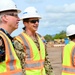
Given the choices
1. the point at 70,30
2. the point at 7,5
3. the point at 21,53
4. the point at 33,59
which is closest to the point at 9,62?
the point at 7,5

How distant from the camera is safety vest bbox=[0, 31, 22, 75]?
3689mm

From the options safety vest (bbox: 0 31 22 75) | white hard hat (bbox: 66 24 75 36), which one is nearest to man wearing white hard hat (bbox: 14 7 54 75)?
white hard hat (bbox: 66 24 75 36)

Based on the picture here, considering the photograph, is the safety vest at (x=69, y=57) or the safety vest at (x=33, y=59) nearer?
the safety vest at (x=33, y=59)

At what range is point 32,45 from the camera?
527cm

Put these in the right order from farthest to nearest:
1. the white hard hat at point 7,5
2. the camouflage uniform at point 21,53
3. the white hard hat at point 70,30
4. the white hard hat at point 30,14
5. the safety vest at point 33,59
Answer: the white hard hat at point 70,30, the white hard hat at point 30,14, the safety vest at point 33,59, the camouflage uniform at point 21,53, the white hard hat at point 7,5

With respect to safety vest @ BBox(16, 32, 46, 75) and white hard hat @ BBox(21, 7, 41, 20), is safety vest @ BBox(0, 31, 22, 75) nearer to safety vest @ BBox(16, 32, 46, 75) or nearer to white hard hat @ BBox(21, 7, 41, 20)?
safety vest @ BBox(16, 32, 46, 75)

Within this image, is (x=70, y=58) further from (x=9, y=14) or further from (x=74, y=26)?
(x=9, y=14)

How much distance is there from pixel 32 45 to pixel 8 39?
1.52 meters

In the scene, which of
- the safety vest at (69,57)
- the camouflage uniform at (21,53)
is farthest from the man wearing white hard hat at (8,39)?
the safety vest at (69,57)

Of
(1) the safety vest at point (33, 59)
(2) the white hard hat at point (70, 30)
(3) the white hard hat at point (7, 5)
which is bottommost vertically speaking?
(1) the safety vest at point (33, 59)

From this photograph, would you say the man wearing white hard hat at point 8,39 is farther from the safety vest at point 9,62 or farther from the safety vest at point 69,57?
the safety vest at point 69,57

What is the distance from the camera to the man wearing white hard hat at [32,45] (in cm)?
521

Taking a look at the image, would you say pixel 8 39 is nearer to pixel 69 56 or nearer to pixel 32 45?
pixel 32 45

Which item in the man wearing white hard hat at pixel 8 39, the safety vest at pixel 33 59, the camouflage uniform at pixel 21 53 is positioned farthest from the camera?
the safety vest at pixel 33 59
